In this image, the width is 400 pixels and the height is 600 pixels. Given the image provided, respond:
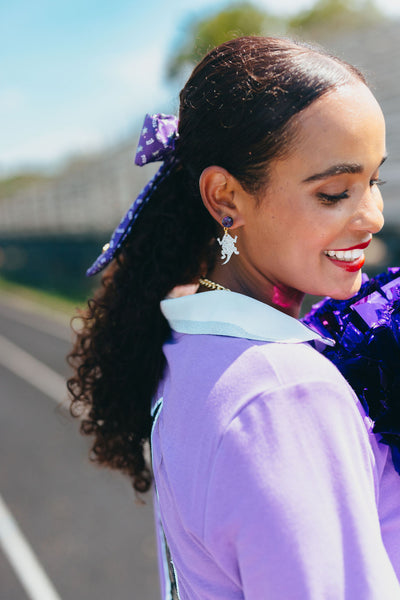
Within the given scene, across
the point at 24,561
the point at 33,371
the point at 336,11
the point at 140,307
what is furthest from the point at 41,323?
the point at 336,11

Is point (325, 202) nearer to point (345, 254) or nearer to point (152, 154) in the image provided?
point (345, 254)

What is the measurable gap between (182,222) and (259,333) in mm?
655

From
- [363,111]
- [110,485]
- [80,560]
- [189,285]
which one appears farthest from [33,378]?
[363,111]

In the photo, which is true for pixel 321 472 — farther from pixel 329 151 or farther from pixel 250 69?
pixel 250 69

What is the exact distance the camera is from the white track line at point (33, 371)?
34.9ft

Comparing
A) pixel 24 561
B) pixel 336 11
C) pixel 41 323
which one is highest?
pixel 336 11

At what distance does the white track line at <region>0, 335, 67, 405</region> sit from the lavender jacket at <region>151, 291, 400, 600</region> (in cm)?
911

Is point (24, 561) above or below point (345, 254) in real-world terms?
below

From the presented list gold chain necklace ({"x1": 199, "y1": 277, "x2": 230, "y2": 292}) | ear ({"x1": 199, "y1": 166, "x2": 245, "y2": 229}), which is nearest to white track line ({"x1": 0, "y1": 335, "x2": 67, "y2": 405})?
gold chain necklace ({"x1": 199, "y1": 277, "x2": 230, "y2": 292})

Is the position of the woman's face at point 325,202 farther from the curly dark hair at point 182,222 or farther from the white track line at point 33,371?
the white track line at point 33,371

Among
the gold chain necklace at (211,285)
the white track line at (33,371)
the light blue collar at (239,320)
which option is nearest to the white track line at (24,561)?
the white track line at (33,371)

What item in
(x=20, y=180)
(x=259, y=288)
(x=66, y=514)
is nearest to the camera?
(x=259, y=288)

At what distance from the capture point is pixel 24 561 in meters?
5.51

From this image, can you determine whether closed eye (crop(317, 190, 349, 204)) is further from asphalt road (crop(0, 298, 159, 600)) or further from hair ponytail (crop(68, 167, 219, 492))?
asphalt road (crop(0, 298, 159, 600))
